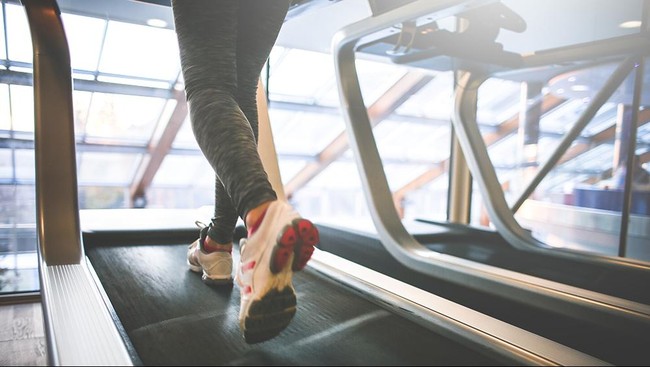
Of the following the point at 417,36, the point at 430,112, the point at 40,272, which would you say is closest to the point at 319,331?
the point at 40,272

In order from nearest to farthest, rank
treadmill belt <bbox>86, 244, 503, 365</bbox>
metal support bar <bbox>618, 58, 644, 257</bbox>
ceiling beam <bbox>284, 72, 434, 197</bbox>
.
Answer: treadmill belt <bbox>86, 244, 503, 365</bbox>
metal support bar <bbox>618, 58, 644, 257</bbox>
ceiling beam <bbox>284, 72, 434, 197</bbox>

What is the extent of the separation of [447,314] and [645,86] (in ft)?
6.82

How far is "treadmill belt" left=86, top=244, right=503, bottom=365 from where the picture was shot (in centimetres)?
83

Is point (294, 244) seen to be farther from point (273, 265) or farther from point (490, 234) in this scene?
point (490, 234)

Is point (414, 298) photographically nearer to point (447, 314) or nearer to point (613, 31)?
point (447, 314)

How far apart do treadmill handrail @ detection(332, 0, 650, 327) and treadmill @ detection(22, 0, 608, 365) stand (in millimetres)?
417

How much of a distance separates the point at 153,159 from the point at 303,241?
673 centimetres

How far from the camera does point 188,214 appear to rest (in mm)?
2559

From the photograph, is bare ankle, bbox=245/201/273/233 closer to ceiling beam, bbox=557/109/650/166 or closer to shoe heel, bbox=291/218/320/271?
shoe heel, bbox=291/218/320/271

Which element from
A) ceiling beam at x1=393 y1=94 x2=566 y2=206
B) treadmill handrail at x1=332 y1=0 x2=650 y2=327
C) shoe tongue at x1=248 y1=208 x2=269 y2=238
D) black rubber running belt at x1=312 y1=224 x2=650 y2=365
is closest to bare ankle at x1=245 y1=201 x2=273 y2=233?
shoe tongue at x1=248 y1=208 x2=269 y2=238

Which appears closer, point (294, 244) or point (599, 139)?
point (294, 244)

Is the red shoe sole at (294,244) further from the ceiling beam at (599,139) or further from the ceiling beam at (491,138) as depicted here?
the ceiling beam at (599,139)

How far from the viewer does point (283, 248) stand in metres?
0.68

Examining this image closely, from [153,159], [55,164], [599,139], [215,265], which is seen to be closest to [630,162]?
[599,139]
